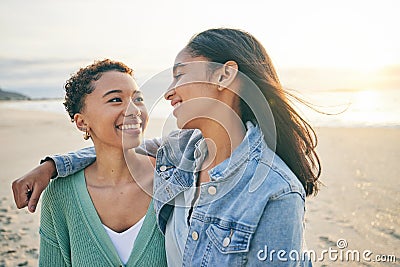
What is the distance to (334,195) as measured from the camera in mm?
6496

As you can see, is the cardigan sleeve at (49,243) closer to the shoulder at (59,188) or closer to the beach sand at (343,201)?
the shoulder at (59,188)

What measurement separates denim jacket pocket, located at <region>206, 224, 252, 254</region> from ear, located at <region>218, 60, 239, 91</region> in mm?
638

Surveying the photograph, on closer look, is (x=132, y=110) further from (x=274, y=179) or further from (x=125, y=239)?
(x=274, y=179)

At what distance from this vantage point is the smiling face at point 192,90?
2.23 metres

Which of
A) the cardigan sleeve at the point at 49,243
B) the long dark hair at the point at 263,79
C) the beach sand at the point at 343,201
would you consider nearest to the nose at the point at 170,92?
the long dark hair at the point at 263,79

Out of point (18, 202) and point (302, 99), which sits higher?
point (302, 99)

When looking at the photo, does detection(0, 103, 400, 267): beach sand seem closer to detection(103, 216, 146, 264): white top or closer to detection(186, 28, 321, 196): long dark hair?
detection(103, 216, 146, 264): white top

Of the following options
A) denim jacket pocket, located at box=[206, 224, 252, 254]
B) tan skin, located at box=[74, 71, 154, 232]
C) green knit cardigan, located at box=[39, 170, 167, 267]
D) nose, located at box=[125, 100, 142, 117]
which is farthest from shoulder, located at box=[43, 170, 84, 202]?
denim jacket pocket, located at box=[206, 224, 252, 254]

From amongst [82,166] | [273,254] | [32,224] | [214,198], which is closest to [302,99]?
[214,198]

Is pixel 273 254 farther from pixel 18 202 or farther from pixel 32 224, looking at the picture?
pixel 32 224

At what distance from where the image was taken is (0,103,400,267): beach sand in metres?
4.92

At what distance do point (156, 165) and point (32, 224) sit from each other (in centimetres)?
362

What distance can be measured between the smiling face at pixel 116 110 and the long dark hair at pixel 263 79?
67 centimetres

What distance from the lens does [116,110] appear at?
109 inches
